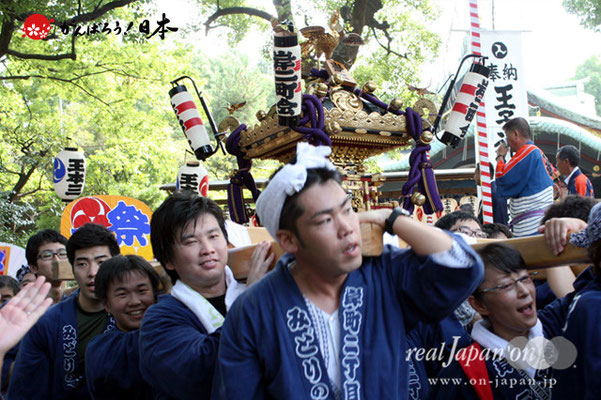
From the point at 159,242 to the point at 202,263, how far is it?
234 mm

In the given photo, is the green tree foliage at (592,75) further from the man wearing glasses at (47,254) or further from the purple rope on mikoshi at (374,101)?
the man wearing glasses at (47,254)

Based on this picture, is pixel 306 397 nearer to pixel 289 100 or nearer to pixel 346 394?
pixel 346 394

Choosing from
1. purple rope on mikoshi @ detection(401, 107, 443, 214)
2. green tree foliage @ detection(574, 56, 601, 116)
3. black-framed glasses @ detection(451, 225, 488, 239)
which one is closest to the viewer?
black-framed glasses @ detection(451, 225, 488, 239)

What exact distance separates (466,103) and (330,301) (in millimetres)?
3637

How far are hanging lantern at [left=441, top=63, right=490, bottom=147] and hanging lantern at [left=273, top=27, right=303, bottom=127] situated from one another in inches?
59.4

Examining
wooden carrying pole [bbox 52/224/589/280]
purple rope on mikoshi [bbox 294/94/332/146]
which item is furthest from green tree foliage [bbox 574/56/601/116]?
wooden carrying pole [bbox 52/224/589/280]

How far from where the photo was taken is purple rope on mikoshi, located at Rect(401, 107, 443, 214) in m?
4.38

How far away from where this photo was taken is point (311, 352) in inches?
59.6

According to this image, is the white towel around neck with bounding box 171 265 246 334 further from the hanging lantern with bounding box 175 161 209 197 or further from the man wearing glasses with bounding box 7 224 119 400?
the hanging lantern with bounding box 175 161 209 197

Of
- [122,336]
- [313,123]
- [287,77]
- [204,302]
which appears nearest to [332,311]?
[204,302]

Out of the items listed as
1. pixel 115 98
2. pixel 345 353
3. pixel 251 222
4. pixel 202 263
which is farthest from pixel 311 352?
pixel 115 98

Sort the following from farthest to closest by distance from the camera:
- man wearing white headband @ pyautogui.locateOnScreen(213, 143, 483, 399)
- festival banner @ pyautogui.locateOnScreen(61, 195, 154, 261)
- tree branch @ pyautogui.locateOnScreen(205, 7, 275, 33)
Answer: tree branch @ pyautogui.locateOnScreen(205, 7, 275, 33) < festival banner @ pyautogui.locateOnScreen(61, 195, 154, 261) < man wearing white headband @ pyautogui.locateOnScreen(213, 143, 483, 399)

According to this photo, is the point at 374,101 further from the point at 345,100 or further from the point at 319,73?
the point at 319,73

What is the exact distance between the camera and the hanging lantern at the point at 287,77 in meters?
3.95
